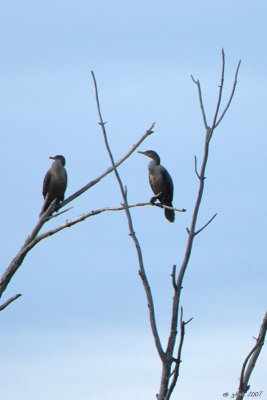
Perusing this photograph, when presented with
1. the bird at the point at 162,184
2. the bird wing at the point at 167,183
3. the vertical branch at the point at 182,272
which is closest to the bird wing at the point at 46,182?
the bird at the point at 162,184

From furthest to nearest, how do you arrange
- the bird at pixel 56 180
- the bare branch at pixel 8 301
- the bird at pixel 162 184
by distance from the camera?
the bird at pixel 162 184 → the bird at pixel 56 180 → the bare branch at pixel 8 301

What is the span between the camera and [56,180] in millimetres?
14258

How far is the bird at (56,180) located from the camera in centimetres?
1405

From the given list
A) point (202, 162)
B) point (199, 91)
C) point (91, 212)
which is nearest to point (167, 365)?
point (202, 162)

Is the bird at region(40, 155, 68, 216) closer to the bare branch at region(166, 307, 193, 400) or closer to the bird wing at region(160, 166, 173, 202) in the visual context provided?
the bird wing at region(160, 166, 173, 202)

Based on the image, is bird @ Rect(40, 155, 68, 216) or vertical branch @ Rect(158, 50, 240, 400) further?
bird @ Rect(40, 155, 68, 216)

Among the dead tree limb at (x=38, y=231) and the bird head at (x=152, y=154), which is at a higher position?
the bird head at (x=152, y=154)

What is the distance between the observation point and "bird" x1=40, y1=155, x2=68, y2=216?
46.1 ft

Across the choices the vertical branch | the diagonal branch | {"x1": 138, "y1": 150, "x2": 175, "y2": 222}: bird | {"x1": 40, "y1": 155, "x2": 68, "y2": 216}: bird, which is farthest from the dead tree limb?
{"x1": 138, "y1": 150, "x2": 175, "y2": 222}: bird

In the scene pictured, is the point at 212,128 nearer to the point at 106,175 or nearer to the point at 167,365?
the point at 167,365

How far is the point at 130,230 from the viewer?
4.71 meters

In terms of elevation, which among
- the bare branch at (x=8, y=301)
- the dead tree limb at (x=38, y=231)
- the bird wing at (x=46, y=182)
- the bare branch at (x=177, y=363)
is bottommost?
the bare branch at (x=177, y=363)

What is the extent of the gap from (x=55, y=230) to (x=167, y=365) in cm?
481

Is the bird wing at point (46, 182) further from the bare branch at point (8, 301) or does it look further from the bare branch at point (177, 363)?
the bare branch at point (177, 363)
